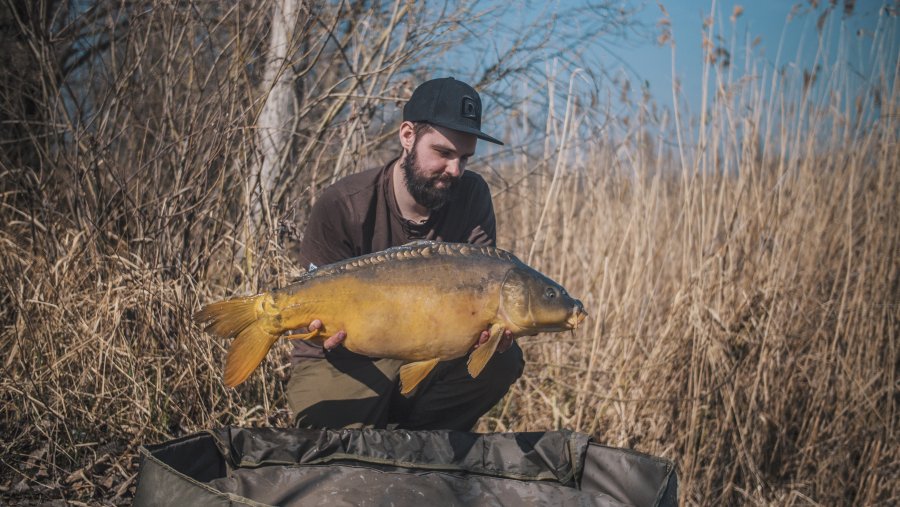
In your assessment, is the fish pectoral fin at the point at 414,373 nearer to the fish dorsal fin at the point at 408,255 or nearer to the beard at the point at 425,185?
the fish dorsal fin at the point at 408,255

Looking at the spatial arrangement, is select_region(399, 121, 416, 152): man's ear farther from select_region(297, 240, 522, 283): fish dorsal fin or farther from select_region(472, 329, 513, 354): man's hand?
select_region(472, 329, 513, 354): man's hand

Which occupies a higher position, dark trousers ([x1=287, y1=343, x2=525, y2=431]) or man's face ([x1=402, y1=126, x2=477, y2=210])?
man's face ([x1=402, y1=126, x2=477, y2=210])

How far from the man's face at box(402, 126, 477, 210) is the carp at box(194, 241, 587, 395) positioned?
0.48 m

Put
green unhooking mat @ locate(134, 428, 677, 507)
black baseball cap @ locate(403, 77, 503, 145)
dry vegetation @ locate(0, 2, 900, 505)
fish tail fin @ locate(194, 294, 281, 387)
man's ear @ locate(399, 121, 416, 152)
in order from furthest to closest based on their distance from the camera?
dry vegetation @ locate(0, 2, 900, 505) → man's ear @ locate(399, 121, 416, 152) → black baseball cap @ locate(403, 77, 503, 145) → green unhooking mat @ locate(134, 428, 677, 507) → fish tail fin @ locate(194, 294, 281, 387)

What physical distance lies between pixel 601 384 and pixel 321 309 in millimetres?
1586

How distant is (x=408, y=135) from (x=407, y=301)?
28.0 inches

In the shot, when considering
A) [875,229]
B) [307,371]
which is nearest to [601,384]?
[307,371]

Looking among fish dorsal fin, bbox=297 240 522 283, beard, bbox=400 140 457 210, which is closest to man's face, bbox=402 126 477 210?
beard, bbox=400 140 457 210

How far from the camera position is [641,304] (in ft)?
9.90

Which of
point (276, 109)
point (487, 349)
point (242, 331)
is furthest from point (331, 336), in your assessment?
point (276, 109)

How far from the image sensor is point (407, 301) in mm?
1632

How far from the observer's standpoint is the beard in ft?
6.86

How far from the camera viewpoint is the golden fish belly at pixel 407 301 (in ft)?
5.35

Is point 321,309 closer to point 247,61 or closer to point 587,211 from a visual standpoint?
point 247,61
